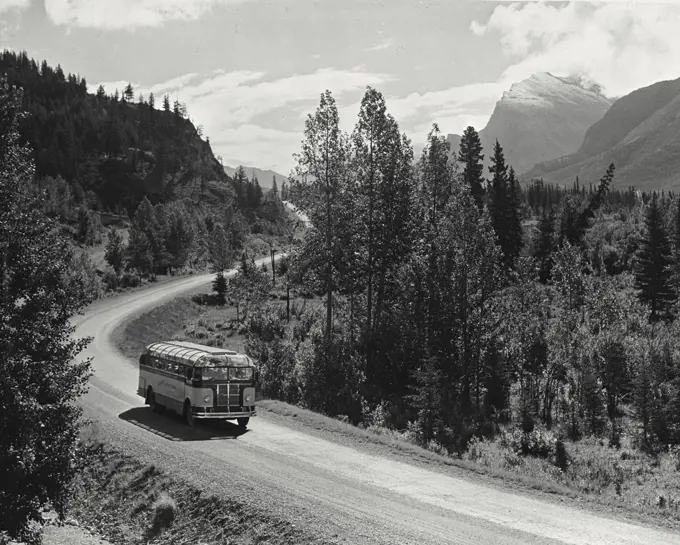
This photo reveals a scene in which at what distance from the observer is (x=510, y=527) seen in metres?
16.2

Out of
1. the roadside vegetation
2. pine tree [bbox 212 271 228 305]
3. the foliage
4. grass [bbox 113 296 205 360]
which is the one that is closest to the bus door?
the foliage

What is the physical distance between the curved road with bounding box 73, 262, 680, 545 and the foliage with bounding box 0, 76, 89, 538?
4300mm

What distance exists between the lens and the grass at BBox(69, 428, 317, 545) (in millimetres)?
18094

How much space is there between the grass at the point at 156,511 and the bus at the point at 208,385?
339 cm

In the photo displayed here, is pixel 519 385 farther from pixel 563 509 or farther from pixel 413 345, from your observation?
pixel 563 509

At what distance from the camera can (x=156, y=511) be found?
20.6 metres

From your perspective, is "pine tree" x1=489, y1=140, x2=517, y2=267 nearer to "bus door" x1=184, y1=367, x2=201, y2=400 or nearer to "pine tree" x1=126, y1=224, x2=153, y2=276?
"pine tree" x1=126, y1=224, x2=153, y2=276

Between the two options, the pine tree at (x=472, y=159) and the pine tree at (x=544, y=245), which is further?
the pine tree at (x=472, y=159)

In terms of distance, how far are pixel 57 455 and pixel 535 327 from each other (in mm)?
35414

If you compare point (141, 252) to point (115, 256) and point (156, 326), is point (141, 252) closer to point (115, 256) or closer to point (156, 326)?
point (115, 256)

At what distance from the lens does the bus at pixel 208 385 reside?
2600 centimetres

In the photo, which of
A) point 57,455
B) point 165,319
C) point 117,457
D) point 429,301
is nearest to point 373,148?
point 429,301

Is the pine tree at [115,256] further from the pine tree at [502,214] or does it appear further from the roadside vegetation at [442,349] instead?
the pine tree at [502,214]

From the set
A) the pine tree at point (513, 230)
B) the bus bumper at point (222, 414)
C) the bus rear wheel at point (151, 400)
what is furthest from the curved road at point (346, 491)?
the pine tree at point (513, 230)
